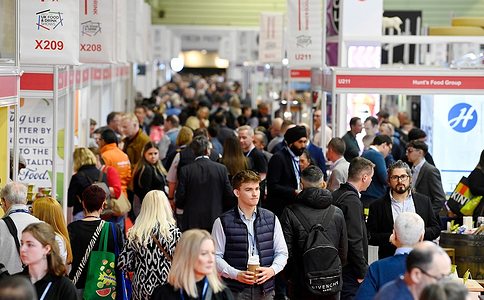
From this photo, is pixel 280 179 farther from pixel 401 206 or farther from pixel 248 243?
pixel 248 243

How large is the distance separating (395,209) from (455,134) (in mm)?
3990

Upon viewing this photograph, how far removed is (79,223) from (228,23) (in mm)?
22460

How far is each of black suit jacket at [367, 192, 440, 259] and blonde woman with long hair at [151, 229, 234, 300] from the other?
2.53 meters

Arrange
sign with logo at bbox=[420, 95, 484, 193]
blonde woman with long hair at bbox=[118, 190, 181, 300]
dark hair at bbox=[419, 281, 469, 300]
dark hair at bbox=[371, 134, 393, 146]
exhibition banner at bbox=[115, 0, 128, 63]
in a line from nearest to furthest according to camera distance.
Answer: dark hair at bbox=[419, 281, 469, 300] → blonde woman with long hair at bbox=[118, 190, 181, 300] → dark hair at bbox=[371, 134, 393, 146] → exhibition banner at bbox=[115, 0, 128, 63] → sign with logo at bbox=[420, 95, 484, 193]

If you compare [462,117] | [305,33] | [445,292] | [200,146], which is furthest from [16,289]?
[305,33]

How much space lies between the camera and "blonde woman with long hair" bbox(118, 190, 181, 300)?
441cm

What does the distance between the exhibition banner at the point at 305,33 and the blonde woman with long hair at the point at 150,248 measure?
571 cm

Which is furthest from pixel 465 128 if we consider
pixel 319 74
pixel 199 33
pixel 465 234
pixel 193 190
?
pixel 199 33

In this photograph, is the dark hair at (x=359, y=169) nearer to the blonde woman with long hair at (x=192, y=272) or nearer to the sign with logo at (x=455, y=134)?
the blonde woman with long hair at (x=192, y=272)

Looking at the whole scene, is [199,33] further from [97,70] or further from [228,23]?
[97,70]

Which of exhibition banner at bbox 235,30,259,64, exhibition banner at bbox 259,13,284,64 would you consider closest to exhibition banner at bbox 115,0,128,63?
exhibition banner at bbox 259,13,284,64

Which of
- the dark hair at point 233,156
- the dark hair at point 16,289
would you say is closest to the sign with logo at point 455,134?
the dark hair at point 233,156

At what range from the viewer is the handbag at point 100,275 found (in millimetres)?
4684

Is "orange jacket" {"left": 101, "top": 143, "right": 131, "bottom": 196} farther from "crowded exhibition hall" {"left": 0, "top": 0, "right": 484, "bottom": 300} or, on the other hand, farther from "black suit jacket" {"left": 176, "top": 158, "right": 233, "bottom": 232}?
"black suit jacket" {"left": 176, "top": 158, "right": 233, "bottom": 232}
